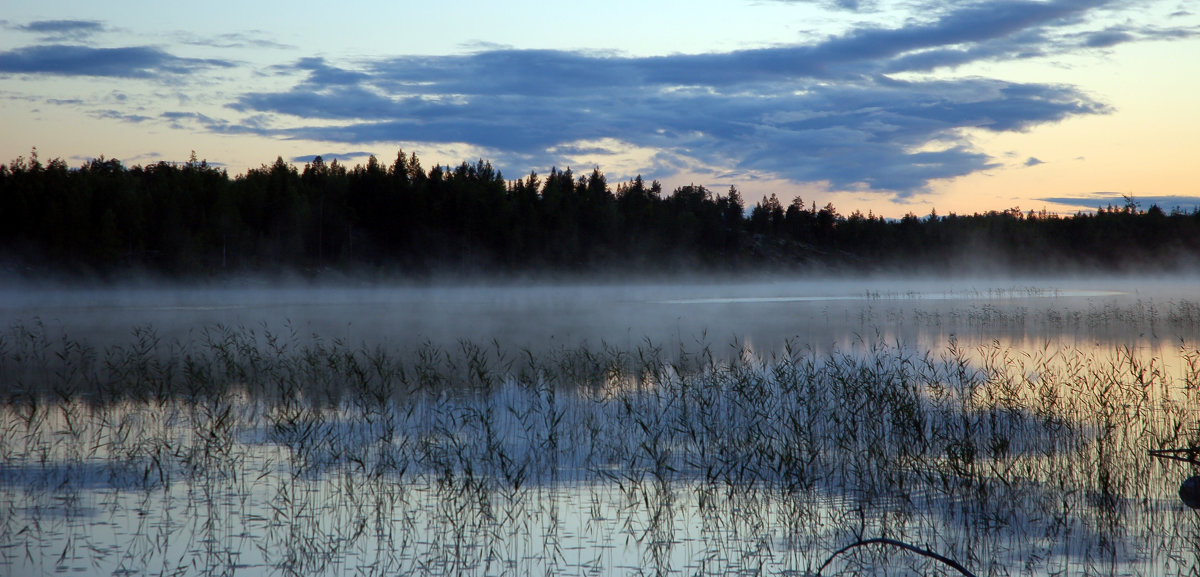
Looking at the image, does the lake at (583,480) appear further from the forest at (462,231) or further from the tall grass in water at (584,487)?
the forest at (462,231)

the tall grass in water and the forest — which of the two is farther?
the forest

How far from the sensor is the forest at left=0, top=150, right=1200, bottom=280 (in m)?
70.8

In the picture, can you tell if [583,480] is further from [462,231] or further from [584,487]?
[462,231]

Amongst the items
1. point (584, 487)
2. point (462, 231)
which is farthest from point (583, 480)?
point (462, 231)

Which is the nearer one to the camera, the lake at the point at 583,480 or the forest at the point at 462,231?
the lake at the point at 583,480

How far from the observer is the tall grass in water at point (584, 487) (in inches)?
268

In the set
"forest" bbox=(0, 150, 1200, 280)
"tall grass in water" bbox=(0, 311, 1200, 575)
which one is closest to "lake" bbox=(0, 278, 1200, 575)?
"tall grass in water" bbox=(0, 311, 1200, 575)

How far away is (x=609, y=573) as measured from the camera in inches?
255

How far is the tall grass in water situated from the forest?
65.8 meters

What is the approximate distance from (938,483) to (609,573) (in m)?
4.13

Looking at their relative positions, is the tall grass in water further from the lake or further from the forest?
the forest

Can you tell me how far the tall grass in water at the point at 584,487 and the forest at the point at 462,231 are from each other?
65.8 metres

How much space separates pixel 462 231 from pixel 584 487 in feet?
265

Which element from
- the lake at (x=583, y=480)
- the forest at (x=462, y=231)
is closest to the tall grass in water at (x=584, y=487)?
the lake at (x=583, y=480)
